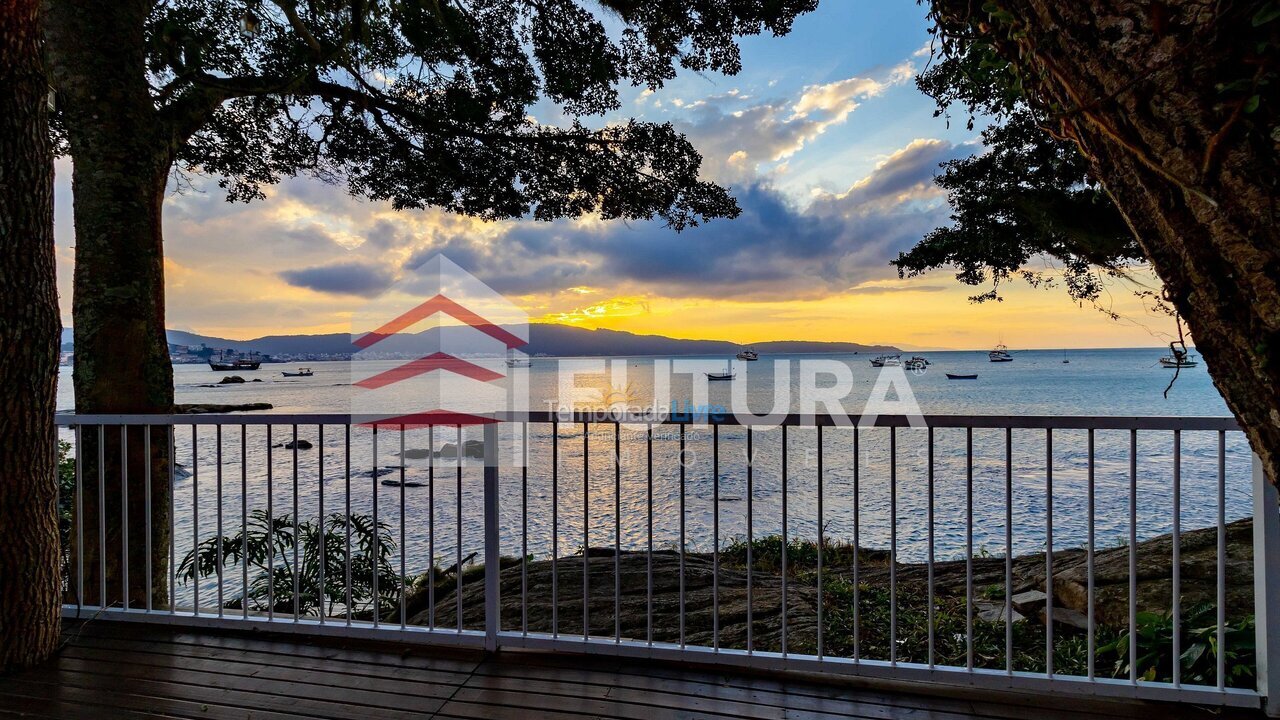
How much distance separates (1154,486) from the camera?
14641 mm

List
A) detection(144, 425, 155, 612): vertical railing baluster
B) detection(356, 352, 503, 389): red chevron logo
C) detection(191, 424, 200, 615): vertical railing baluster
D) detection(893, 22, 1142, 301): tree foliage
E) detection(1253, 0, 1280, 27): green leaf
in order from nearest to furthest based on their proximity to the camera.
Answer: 1. detection(1253, 0, 1280, 27): green leaf
2. detection(191, 424, 200, 615): vertical railing baluster
3. detection(144, 425, 155, 612): vertical railing baluster
4. detection(893, 22, 1142, 301): tree foliage
5. detection(356, 352, 503, 389): red chevron logo

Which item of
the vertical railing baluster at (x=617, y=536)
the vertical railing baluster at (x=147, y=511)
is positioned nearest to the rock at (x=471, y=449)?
the vertical railing baluster at (x=617, y=536)

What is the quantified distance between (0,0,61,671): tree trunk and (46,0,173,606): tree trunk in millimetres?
606

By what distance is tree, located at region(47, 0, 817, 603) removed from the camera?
3080 millimetres

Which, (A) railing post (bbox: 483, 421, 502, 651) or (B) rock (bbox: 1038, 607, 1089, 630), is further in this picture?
(B) rock (bbox: 1038, 607, 1089, 630)

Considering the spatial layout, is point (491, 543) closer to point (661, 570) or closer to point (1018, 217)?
point (661, 570)

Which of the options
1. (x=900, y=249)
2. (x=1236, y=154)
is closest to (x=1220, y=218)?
(x=1236, y=154)

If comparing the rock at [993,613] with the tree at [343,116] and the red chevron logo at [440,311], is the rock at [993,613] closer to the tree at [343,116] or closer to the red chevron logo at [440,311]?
the tree at [343,116]

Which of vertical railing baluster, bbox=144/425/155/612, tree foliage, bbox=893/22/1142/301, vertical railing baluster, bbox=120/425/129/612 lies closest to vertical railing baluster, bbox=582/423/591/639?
vertical railing baluster, bbox=144/425/155/612

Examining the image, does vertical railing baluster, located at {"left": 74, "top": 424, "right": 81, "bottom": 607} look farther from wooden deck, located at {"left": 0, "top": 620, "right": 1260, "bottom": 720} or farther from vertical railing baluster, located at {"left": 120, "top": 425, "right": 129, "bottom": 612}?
wooden deck, located at {"left": 0, "top": 620, "right": 1260, "bottom": 720}

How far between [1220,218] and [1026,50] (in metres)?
0.49

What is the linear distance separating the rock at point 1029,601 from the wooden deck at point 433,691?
1.92 metres

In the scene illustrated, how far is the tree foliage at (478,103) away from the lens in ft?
13.1

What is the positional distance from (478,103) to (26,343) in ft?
10.4
